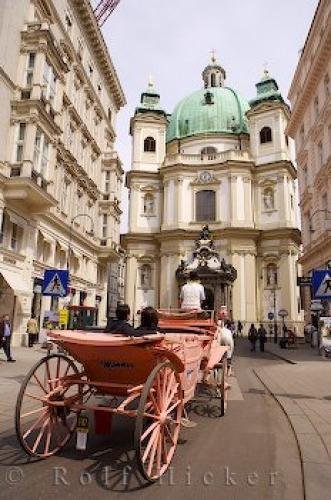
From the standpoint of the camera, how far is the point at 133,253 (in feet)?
165

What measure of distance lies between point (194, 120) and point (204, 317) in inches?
2097

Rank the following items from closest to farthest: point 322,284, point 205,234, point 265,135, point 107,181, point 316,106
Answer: point 322,284 → point 316,106 → point 107,181 → point 205,234 → point 265,135

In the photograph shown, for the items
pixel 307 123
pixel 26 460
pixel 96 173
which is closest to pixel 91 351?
pixel 26 460

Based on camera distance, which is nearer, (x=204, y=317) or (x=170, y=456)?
(x=170, y=456)

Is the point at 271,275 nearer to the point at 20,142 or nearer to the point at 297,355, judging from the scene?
the point at 297,355

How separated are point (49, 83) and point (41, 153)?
14.6ft

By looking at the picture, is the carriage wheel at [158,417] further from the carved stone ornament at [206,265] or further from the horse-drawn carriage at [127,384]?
the carved stone ornament at [206,265]

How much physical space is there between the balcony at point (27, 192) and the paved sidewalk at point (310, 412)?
13349 millimetres

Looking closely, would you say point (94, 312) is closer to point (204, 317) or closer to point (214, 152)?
point (204, 317)

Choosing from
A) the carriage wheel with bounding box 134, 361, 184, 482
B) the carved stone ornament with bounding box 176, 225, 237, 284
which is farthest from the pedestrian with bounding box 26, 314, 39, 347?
the carved stone ornament with bounding box 176, 225, 237, 284

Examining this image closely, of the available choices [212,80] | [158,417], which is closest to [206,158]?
[212,80]

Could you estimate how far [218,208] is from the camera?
49750 mm

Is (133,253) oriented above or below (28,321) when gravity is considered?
above

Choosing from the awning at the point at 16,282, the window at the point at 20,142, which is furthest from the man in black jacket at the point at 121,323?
the window at the point at 20,142
